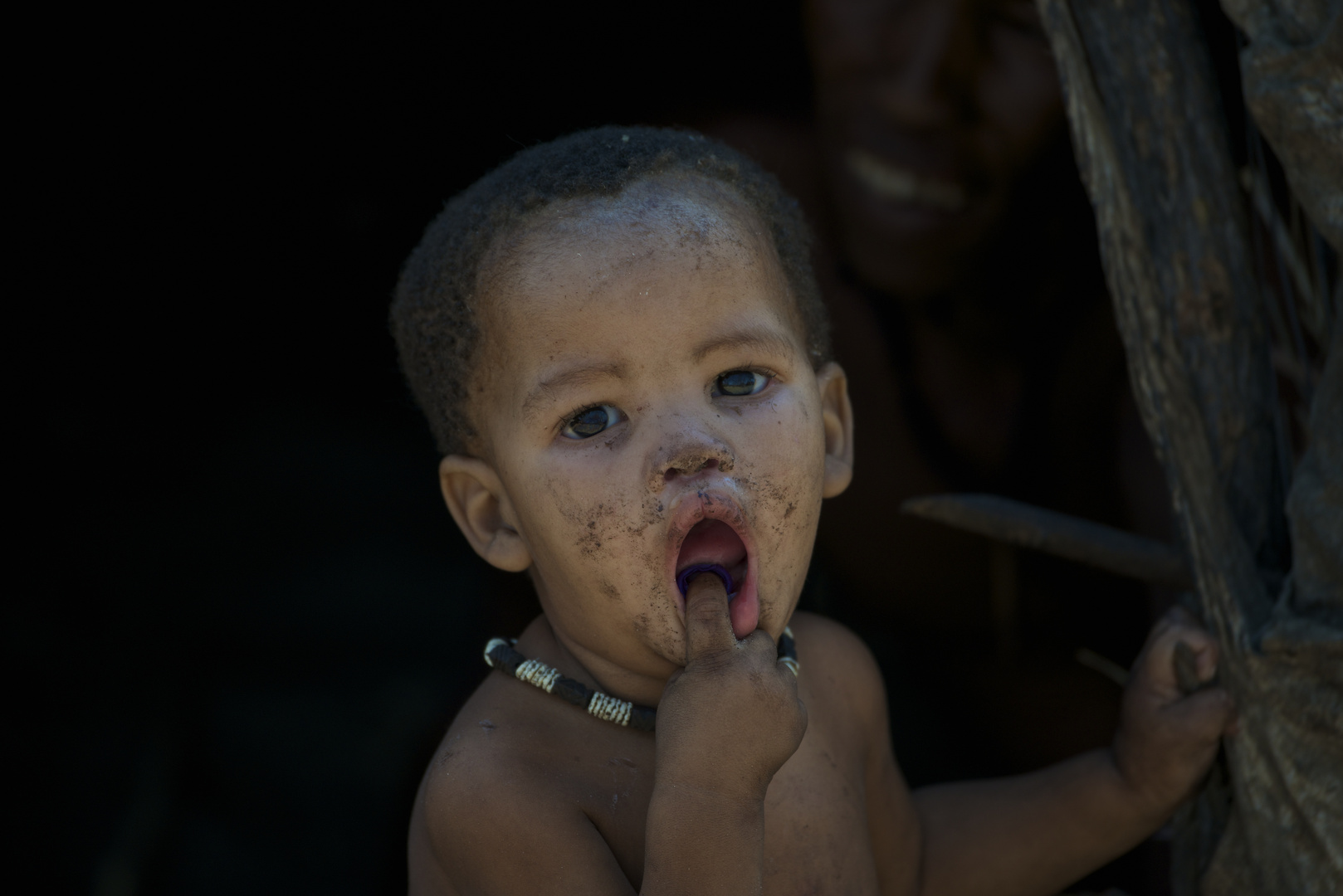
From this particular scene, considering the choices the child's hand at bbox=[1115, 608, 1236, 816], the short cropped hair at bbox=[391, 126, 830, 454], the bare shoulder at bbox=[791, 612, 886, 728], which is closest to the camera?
the short cropped hair at bbox=[391, 126, 830, 454]

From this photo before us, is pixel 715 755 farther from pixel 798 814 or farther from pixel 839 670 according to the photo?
pixel 839 670

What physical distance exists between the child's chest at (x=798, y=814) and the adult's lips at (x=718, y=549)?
229mm

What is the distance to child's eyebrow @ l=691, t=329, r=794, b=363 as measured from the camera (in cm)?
125

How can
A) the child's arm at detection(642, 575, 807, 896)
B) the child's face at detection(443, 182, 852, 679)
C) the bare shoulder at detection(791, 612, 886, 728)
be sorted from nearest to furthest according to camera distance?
the child's arm at detection(642, 575, 807, 896), the child's face at detection(443, 182, 852, 679), the bare shoulder at detection(791, 612, 886, 728)

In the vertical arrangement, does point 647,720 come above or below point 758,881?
above

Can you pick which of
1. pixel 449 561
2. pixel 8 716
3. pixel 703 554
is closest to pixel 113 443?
pixel 8 716

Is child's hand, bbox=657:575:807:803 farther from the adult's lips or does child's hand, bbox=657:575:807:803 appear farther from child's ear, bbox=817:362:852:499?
child's ear, bbox=817:362:852:499

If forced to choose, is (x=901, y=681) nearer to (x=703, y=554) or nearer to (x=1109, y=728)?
(x=1109, y=728)

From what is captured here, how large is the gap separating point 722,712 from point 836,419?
19.9 inches

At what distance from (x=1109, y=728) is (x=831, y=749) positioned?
1.14 metres

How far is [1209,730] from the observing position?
1438mm

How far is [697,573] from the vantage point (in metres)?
Result: 1.23

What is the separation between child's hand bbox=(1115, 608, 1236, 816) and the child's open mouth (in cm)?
59

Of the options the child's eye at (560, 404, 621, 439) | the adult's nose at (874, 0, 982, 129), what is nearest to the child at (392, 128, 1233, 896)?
the child's eye at (560, 404, 621, 439)
